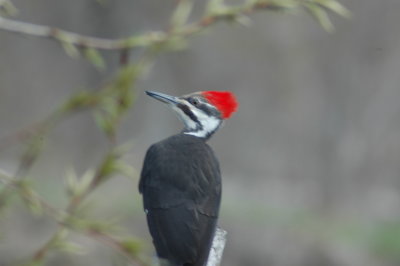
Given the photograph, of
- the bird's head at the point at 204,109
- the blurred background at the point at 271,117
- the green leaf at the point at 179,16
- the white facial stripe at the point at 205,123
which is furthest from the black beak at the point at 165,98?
the blurred background at the point at 271,117

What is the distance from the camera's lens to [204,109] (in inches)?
227

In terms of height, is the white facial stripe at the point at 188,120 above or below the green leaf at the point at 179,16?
above

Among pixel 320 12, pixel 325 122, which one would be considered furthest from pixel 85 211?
pixel 325 122

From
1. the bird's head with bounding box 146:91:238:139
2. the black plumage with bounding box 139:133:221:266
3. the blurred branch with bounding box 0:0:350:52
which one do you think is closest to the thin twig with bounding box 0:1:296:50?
the blurred branch with bounding box 0:0:350:52

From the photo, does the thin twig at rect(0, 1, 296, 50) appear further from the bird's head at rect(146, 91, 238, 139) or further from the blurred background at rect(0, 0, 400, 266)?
the blurred background at rect(0, 0, 400, 266)

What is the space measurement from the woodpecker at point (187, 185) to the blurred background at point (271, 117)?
22.9 ft

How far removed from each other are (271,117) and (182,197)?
888 centimetres

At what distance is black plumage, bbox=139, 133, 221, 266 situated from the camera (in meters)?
4.72

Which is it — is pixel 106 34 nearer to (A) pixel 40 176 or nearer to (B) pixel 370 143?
(A) pixel 40 176

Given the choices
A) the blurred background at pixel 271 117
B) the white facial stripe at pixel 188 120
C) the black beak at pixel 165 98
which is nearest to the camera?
the black beak at pixel 165 98

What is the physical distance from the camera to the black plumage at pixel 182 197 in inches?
186

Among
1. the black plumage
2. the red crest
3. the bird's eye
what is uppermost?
the red crest

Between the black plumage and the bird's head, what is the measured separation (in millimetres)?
201

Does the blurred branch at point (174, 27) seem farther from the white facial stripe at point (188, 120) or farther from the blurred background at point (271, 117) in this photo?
the blurred background at point (271, 117)
